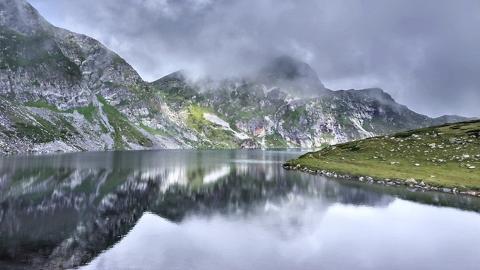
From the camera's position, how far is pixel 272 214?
57.7 meters

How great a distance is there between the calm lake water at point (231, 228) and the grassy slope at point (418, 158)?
677 inches

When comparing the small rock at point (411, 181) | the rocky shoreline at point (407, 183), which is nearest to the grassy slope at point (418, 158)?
the rocky shoreline at point (407, 183)

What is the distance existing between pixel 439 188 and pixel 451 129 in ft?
237

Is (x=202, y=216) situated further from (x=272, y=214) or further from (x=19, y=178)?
(x=19, y=178)

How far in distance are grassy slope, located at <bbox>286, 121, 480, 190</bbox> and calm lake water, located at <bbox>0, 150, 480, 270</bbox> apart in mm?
17194

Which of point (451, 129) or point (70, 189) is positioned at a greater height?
point (451, 129)

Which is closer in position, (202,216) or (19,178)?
(202,216)

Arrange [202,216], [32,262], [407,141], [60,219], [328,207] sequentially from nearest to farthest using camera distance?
1. [32,262]
2. [60,219]
3. [202,216]
4. [328,207]
5. [407,141]

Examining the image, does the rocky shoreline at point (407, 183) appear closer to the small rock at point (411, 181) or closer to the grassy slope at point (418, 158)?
the small rock at point (411, 181)

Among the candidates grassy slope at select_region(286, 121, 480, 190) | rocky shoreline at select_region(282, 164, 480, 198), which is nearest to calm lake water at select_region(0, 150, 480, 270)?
rocky shoreline at select_region(282, 164, 480, 198)

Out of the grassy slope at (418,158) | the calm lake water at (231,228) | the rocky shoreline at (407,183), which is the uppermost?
the grassy slope at (418,158)

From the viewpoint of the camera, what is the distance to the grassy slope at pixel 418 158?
94.2 metres

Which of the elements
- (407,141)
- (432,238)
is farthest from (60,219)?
(407,141)

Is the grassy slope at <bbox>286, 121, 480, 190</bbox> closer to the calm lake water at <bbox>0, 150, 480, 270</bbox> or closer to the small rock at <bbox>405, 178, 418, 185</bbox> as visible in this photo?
the small rock at <bbox>405, 178, 418, 185</bbox>
